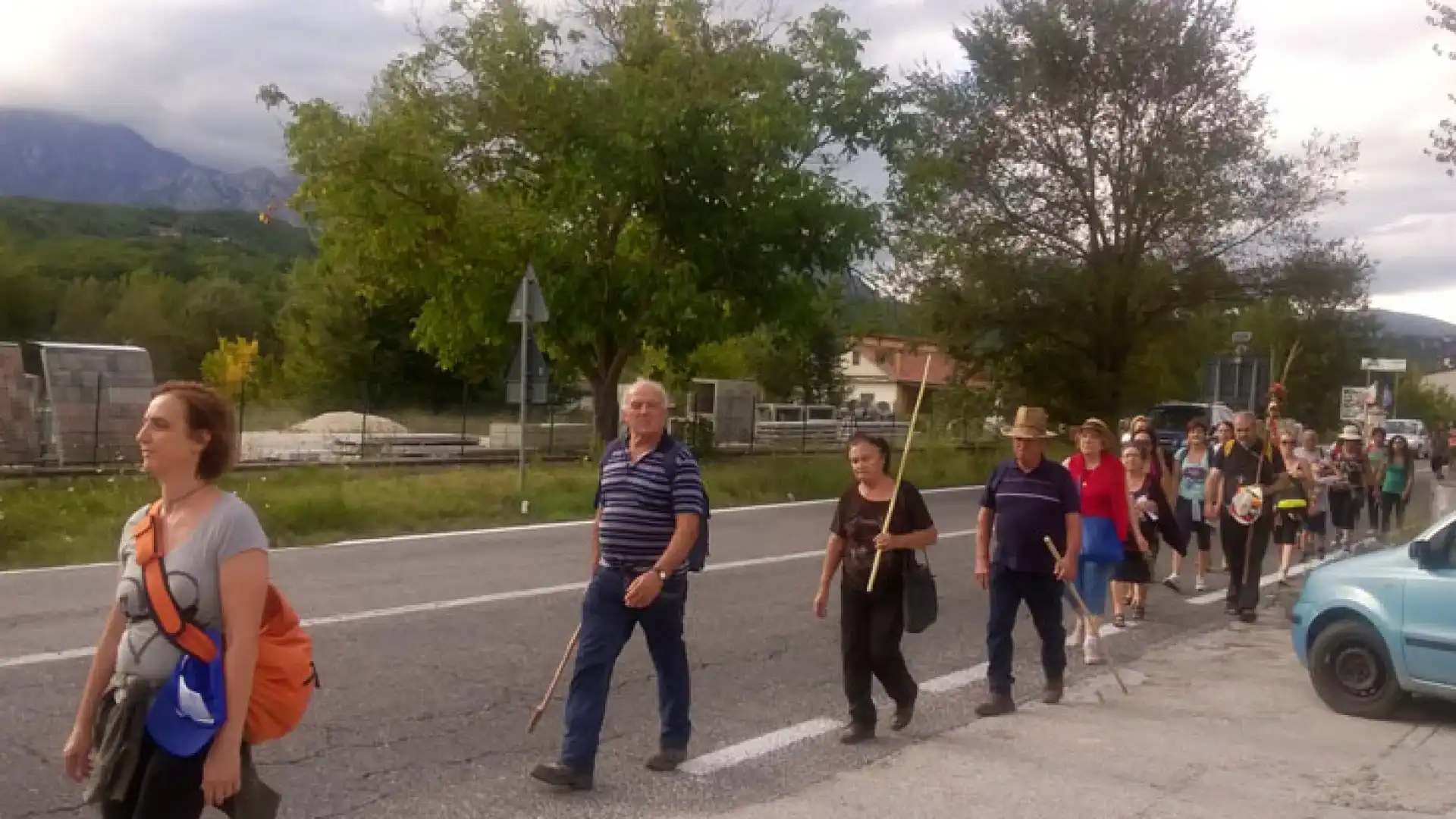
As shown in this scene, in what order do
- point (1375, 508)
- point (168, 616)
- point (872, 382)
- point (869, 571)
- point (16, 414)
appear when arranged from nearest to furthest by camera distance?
point (168, 616) < point (869, 571) < point (1375, 508) < point (16, 414) < point (872, 382)

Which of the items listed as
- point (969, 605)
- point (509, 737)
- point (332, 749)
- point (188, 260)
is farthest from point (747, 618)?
point (188, 260)

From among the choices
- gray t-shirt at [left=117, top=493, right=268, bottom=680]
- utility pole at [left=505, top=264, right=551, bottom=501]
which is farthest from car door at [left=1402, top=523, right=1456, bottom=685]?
utility pole at [left=505, top=264, right=551, bottom=501]

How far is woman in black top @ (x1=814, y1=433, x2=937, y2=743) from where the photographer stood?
6609mm

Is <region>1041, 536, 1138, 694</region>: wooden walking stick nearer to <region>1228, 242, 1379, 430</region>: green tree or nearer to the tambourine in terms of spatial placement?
the tambourine

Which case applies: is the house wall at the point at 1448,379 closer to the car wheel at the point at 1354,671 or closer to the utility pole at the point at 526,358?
the utility pole at the point at 526,358

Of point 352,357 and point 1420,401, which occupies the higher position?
point 1420,401

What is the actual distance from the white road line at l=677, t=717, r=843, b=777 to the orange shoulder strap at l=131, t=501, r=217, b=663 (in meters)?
3.28

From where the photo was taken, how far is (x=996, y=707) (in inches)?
291

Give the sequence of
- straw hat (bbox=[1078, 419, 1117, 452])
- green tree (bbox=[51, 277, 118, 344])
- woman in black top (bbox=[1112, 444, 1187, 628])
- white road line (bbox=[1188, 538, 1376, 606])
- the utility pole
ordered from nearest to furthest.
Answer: straw hat (bbox=[1078, 419, 1117, 452]) → woman in black top (bbox=[1112, 444, 1187, 628]) → white road line (bbox=[1188, 538, 1376, 606]) → the utility pole → green tree (bbox=[51, 277, 118, 344])

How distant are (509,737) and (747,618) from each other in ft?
12.8

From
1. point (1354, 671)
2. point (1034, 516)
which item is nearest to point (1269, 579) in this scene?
point (1354, 671)

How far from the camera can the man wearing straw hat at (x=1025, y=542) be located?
7289 mm

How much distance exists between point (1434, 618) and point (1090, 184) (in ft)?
89.6

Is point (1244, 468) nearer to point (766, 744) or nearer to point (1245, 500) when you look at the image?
point (1245, 500)
